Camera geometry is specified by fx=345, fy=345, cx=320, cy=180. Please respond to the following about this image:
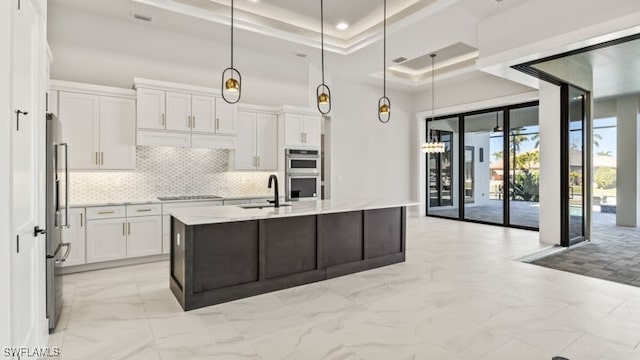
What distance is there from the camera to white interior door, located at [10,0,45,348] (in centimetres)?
181


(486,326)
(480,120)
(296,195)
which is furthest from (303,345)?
(480,120)

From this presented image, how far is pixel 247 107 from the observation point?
5.94m

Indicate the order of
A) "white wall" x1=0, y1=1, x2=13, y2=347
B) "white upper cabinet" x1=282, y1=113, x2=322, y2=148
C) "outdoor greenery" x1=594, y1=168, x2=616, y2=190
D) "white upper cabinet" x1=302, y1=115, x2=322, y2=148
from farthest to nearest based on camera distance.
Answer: "outdoor greenery" x1=594, y1=168, x2=616, y2=190 → "white upper cabinet" x1=302, y1=115, x2=322, y2=148 → "white upper cabinet" x1=282, y1=113, x2=322, y2=148 → "white wall" x1=0, y1=1, x2=13, y2=347

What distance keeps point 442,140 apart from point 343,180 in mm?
3204

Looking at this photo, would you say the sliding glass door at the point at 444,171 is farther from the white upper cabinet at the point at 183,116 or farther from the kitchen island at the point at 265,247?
the white upper cabinet at the point at 183,116


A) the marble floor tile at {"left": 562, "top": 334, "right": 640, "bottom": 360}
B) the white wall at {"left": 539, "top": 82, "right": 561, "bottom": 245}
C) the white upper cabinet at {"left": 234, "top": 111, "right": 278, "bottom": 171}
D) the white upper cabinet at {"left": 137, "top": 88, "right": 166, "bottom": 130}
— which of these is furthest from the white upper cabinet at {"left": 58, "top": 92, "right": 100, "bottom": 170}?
the white wall at {"left": 539, "top": 82, "right": 561, "bottom": 245}

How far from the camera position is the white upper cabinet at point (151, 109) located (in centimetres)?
491

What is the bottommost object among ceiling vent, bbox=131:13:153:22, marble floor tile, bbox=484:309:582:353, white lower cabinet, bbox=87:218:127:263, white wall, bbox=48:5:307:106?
marble floor tile, bbox=484:309:582:353

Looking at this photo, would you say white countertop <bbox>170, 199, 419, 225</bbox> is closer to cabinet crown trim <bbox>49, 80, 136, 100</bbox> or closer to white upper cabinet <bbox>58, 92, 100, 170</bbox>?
white upper cabinet <bbox>58, 92, 100, 170</bbox>

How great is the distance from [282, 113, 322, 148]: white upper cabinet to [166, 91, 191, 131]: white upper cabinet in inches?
66.2

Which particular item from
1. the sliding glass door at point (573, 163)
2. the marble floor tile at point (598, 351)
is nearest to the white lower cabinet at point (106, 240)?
the marble floor tile at point (598, 351)

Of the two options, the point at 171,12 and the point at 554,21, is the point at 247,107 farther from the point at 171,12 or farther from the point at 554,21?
the point at 554,21

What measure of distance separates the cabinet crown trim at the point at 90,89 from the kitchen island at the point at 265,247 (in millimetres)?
2243

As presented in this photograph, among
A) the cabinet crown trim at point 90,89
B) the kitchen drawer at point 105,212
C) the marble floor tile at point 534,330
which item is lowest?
the marble floor tile at point 534,330
